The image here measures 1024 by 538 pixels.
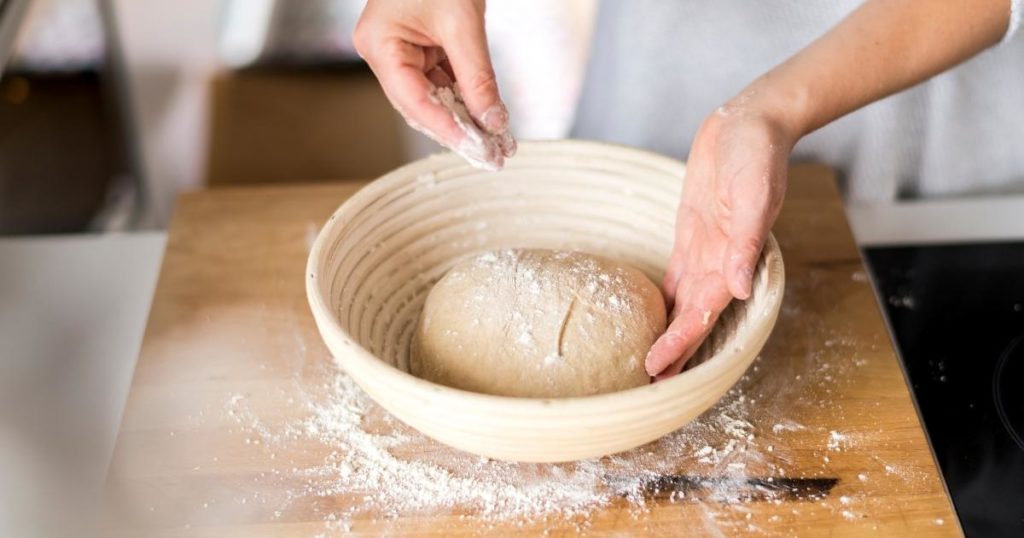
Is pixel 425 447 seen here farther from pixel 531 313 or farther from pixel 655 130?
pixel 655 130

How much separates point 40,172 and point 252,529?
138 centimetres

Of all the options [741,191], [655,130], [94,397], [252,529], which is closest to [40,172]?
[94,397]

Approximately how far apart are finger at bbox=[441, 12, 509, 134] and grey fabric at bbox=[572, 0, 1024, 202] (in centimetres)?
54

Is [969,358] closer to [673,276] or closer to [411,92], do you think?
[673,276]

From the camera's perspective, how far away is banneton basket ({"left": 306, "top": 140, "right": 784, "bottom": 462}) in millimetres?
717

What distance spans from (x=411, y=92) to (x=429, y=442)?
0.32 metres

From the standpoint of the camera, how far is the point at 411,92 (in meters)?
0.85

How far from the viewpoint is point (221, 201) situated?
124cm

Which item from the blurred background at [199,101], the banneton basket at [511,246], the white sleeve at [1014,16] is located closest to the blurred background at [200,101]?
the blurred background at [199,101]

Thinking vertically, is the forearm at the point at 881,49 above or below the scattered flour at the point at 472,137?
A: above

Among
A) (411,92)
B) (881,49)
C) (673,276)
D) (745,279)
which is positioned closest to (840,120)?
(881,49)

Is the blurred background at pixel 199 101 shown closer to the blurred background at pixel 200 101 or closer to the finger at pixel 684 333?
the blurred background at pixel 200 101

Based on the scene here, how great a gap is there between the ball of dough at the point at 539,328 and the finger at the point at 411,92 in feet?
0.48

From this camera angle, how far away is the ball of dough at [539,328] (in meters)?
0.85
